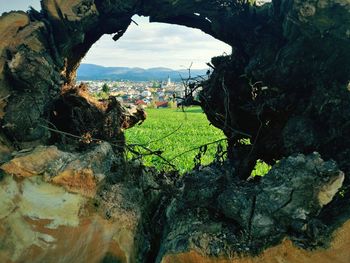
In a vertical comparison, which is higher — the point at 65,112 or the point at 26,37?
the point at 26,37

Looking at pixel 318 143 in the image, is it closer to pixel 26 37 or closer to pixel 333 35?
pixel 333 35

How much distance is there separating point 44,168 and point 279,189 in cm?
142

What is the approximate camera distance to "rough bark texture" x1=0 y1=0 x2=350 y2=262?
2.40 meters

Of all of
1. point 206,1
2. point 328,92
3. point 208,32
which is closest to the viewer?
point 328,92

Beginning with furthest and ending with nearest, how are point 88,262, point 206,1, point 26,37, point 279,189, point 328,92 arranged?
point 206,1, point 26,37, point 328,92, point 88,262, point 279,189

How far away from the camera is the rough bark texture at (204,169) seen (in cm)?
240

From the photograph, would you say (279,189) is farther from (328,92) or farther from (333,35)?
(333,35)

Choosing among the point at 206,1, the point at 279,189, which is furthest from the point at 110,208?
the point at 206,1

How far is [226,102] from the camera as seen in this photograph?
141 inches

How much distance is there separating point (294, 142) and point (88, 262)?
1.59 metres

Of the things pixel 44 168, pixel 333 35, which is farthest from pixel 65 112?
pixel 333 35

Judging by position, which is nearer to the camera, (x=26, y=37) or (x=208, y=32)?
(x=26, y=37)

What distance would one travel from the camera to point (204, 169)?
10.6 ft

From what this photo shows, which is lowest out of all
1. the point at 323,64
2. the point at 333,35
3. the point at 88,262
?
the point at 88,262
